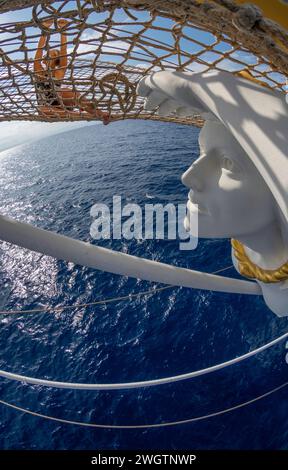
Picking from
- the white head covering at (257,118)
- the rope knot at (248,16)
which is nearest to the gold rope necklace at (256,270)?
the white head covering at (257,118)

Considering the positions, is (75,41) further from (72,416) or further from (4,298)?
(4,298)

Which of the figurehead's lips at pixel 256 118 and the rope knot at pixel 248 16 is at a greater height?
the rope knot at pixel 248 16

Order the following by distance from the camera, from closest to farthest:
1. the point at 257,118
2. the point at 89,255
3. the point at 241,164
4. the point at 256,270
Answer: the point at 257,118 < the point at 241,164 < the point at 89,255 < the point at 256,270

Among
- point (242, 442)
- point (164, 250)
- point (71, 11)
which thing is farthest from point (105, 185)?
point (71, 11)

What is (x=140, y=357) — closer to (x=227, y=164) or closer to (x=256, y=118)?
(x=227, y=164)

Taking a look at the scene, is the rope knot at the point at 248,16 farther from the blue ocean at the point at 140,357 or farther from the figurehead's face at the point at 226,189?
the blue ocean at the point at 140,357

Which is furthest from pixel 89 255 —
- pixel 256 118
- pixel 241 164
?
pixel 256 118

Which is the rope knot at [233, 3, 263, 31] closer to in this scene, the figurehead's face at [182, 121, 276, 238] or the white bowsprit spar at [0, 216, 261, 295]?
the figurehead's face at [182, 121, 276, 238]
